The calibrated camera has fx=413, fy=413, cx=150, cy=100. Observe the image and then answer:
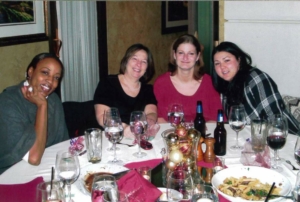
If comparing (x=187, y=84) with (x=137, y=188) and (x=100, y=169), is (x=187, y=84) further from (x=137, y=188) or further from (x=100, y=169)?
(x=137, y=188)

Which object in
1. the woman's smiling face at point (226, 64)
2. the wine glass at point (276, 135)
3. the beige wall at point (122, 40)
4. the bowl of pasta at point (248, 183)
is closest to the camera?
the bowl of pasta at point (248, 183)

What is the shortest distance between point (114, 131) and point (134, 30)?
3.15 metres

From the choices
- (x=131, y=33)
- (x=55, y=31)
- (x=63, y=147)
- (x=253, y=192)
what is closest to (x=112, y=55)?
(x=131, y=33)

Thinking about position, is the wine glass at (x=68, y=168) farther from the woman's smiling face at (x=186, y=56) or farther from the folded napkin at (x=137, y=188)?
the woman's smiling face at (x=186, y=56)

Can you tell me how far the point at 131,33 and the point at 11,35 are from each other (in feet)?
5.80

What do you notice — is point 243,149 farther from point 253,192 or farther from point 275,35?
point 275,35

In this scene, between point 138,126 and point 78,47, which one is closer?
point 138,126

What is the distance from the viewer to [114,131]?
1.90 meters

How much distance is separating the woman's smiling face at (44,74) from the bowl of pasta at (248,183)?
1091 mm

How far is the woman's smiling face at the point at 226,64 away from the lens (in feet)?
9.11

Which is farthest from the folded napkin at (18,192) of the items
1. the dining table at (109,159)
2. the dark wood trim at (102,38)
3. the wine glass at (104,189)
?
the dark wood trim at (102,38)

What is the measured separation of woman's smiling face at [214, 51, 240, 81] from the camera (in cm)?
278

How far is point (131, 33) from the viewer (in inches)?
191

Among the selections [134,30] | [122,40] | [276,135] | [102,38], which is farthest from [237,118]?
[134,30]
